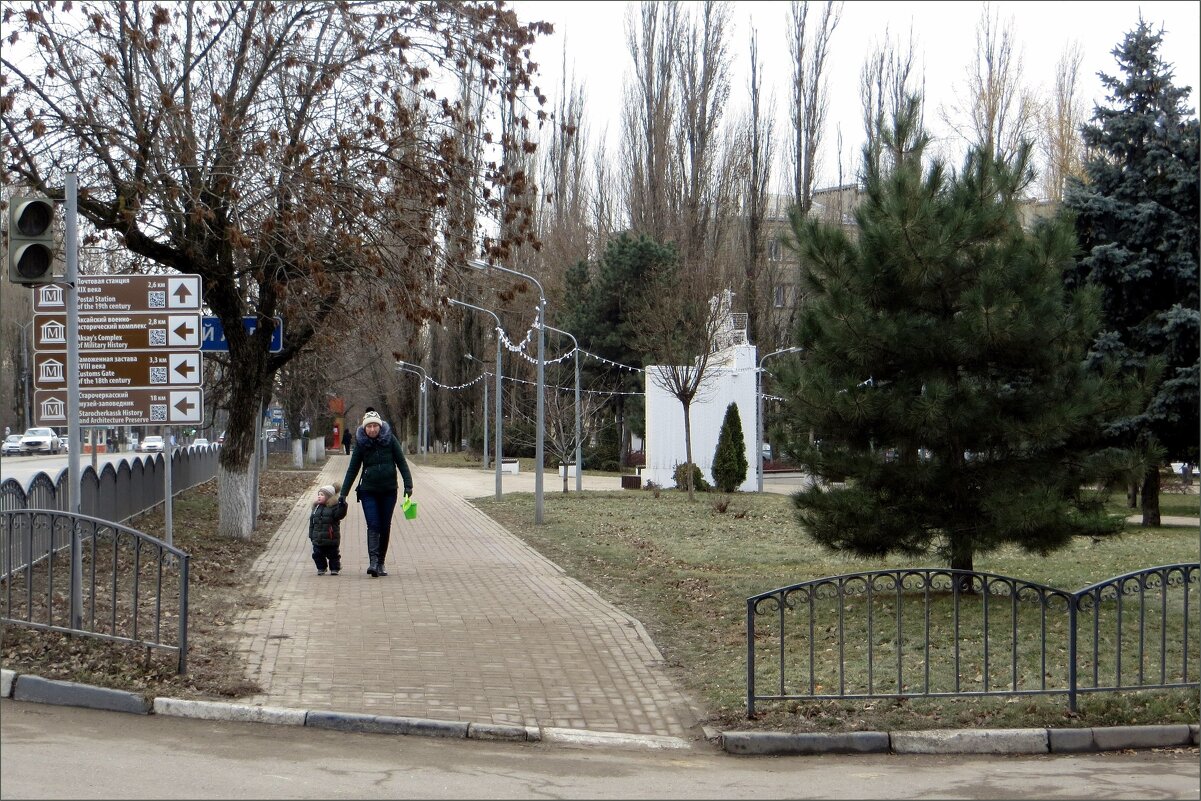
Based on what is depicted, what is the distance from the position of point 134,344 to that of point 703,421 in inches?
1147

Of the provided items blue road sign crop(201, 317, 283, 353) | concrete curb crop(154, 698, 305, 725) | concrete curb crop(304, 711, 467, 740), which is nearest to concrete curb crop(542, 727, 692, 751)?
concrete curb crop(304, 711, 467, 740)

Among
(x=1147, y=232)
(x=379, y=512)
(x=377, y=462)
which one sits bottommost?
(x=379, y=512)

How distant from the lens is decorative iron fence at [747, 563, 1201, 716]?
768cm

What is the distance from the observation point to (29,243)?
8578mm

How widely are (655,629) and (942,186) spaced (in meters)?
4.90

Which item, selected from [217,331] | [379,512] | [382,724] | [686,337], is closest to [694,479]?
[686,337]

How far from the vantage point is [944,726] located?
24.0 ft

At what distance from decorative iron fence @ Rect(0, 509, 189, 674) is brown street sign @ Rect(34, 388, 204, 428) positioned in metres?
2.13

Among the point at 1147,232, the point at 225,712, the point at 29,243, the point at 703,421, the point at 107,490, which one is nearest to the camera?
the point at 225,712

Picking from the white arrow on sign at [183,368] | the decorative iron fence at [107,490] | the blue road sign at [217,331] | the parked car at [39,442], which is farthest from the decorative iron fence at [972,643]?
the parked car at [39,442]

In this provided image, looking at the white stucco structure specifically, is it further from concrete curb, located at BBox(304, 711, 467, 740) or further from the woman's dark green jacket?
concrete curb, located at BBox(304, 711, 467, 740)

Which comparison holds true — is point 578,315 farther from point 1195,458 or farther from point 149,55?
point 149,55

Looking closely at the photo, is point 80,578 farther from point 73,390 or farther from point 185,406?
point 185,406

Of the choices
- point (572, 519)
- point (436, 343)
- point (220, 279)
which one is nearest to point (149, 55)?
point (220, 279)
